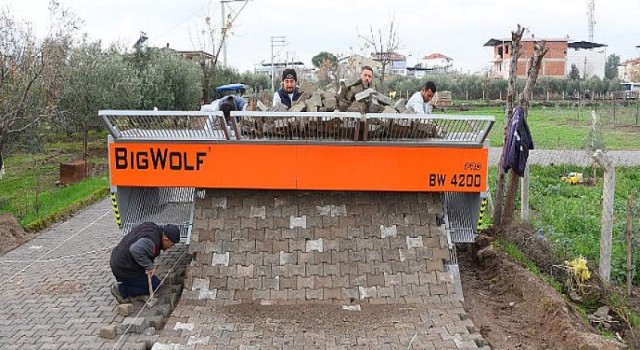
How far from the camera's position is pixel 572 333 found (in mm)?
5164

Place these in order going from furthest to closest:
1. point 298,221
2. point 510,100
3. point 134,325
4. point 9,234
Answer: point 9,234 → point 510,100 → point 298,221 → point 134,325

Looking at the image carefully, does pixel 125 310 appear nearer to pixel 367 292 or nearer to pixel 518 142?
pixel 367 292

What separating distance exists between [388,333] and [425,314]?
55cm

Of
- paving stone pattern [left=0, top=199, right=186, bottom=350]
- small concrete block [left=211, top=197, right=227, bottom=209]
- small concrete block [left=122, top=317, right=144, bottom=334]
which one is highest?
small concrete block [left=211, top=197, right=227, bottom=209]

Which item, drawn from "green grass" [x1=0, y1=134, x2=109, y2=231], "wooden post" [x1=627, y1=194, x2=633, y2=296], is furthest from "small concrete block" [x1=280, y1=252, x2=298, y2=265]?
"green grass" [x1=0, y1=134, x2=109, y2=231]

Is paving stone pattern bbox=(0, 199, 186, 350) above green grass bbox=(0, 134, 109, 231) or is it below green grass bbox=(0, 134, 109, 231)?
below

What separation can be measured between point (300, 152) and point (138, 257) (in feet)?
6.47

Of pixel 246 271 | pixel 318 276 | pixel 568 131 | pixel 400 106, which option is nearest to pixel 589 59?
pixel 568 131

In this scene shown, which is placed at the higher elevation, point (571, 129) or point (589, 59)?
point (589, 59)

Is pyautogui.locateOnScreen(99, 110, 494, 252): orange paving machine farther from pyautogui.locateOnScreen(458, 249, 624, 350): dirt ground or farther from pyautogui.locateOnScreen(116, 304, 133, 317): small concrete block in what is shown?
pyautogui.locateOnScreen(458, 249, 624, 350): dirt ground

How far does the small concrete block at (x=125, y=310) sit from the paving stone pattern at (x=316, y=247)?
563 mm

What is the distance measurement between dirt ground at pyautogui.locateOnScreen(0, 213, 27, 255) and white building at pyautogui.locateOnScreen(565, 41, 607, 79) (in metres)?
69.1

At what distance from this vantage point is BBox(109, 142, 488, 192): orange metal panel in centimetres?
655

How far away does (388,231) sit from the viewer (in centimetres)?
662
